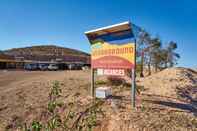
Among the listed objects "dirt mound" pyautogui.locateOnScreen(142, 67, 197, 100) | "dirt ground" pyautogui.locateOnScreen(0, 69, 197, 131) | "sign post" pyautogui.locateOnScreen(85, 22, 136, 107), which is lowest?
"dirt ground" pyautogui.locateOnScreen(0, 69, 197, 131)

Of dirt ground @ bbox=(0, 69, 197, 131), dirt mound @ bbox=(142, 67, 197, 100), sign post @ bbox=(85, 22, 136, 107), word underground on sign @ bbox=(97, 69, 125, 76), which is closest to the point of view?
dirt ground @ bbox=(0, 69, 197, 131)

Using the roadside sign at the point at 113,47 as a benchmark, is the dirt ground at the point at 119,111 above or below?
below

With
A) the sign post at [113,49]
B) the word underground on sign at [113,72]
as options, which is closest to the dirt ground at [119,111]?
the sign post at [113,49]

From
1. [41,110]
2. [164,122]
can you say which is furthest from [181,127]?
[41,110]

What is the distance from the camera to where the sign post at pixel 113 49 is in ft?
24.1

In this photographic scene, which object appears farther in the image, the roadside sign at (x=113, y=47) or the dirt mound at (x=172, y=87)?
the dirt mound at (x=172, y=87)

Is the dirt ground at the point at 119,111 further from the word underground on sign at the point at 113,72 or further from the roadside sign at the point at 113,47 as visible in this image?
the roadside sign at the point at 113,47

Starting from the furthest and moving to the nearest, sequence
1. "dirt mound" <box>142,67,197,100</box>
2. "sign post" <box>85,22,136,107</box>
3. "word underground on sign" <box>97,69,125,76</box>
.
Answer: "dirt mound" <box>142,67,197,100</box>, "word underground on sign" <box>97,69,125,76</box>, "sign post" <box>85,22,136,107</box>

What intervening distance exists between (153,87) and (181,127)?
5.48 m

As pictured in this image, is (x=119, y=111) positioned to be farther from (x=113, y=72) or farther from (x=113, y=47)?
(x=113, y=47)

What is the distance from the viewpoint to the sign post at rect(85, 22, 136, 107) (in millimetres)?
7340

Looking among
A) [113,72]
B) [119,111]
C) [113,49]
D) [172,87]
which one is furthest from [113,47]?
[172,87]

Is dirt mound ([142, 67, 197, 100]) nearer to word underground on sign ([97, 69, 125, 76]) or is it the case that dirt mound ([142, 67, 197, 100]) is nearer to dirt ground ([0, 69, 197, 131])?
dirt ground ([0, 69, 197, 131])

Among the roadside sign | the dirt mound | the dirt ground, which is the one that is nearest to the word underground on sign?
the roadside sign
